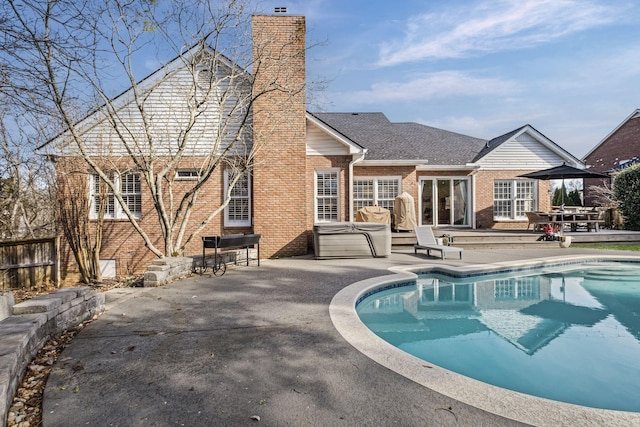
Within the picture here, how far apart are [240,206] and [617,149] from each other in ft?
102

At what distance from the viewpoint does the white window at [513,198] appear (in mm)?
16156

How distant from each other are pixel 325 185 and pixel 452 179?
6.81m

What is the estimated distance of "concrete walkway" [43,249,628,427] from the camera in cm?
239

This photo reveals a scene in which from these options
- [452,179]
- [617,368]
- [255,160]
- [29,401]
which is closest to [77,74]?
[255,160]

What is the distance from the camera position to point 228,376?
118 inches

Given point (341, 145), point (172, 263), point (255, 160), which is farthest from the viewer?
point (341, 145)

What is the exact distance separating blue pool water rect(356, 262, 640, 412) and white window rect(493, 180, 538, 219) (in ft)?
24.7

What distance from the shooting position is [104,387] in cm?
284

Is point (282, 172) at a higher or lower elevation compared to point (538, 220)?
higher

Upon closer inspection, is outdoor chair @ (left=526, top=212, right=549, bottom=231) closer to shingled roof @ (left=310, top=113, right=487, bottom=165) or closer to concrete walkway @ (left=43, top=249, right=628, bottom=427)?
shingled roof @ (left=310, top=113, right=487, bottom=165)

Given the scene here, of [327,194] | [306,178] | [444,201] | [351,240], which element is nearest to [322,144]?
[306,178]

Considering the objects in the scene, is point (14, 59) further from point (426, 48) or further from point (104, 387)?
point (426, 48)

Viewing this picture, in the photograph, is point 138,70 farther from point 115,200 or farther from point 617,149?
point 617,149

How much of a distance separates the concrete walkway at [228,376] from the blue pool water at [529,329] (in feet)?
4.83
